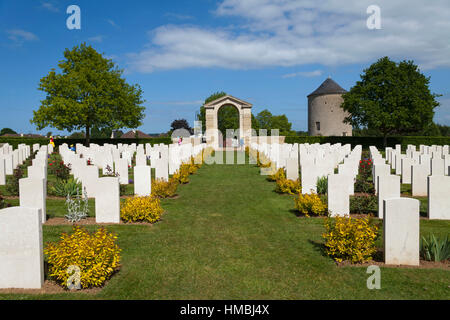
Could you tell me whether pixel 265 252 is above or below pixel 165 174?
below

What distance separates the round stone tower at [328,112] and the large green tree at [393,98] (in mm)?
19643

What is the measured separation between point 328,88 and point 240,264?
204ft

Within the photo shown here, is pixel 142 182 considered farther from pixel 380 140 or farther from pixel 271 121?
pixel 271 121

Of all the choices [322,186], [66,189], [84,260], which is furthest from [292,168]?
[84,260]

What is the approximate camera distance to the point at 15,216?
5.00 m

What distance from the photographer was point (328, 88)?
6381 cm

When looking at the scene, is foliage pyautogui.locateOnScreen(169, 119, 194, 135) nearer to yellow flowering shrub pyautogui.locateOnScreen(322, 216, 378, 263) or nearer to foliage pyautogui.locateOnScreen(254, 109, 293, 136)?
foliage pyautogui.locateOnScreen(254, 109, 293, 136)

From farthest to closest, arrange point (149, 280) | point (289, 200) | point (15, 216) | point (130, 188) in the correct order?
point (130, 188)
point (289, 200)
point (149, 280)
point (15, 216)

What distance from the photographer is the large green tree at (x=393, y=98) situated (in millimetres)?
38656

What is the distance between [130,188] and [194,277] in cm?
933
